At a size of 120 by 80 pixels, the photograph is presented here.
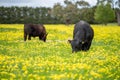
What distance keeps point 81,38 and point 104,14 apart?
78.1 meters

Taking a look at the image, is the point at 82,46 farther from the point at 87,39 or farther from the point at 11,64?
the point at 11,64

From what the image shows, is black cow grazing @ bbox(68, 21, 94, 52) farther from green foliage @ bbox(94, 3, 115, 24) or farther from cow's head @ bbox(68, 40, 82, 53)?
green foliage @ bbox(94, 3, 115, 24)

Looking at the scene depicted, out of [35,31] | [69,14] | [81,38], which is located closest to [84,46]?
[81,38]

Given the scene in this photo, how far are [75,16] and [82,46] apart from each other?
86.0 metres

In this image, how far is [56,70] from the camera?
429 inches

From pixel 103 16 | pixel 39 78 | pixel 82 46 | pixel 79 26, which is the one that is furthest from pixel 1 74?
pixel 103 16

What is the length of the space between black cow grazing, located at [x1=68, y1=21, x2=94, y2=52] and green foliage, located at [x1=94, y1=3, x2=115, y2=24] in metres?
74.9

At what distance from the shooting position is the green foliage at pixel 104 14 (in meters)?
93.6

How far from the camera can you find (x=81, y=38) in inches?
712

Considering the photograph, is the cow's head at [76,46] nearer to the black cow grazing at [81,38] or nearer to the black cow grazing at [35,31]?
the black cow grazing at [81,38]

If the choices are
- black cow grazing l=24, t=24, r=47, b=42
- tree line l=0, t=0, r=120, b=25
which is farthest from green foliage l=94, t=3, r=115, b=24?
black cow grazing l=24, t=24, r=47, b=42

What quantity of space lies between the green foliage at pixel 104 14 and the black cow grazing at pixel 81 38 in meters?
74.9

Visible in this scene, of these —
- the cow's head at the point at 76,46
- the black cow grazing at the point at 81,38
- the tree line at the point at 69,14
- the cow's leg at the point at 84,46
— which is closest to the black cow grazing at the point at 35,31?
the black cow grazing at the point at 81,38

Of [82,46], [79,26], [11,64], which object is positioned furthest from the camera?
[79,26]
